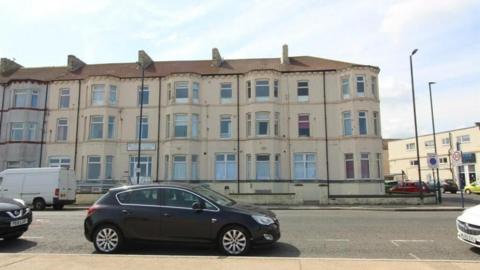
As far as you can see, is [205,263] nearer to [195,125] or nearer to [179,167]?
[179,167]

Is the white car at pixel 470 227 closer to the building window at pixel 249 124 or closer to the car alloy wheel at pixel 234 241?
the car alloy wheel at pixel 234 241

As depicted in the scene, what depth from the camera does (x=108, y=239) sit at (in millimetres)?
9320

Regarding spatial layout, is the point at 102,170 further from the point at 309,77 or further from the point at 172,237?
the point at 172,237

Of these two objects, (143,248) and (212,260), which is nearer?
(212,260)

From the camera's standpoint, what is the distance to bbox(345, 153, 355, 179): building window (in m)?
31.5

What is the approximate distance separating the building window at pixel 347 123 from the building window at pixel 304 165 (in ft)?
10.4

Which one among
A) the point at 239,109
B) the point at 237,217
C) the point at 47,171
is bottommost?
the point at 237,217

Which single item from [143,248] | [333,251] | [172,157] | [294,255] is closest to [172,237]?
[143,248]

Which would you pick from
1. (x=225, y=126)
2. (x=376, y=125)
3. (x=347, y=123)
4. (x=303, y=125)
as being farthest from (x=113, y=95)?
(x=376, y=125)

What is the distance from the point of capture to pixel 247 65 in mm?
36281

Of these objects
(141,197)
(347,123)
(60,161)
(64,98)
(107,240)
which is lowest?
(107,240)

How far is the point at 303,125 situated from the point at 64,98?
20849mm

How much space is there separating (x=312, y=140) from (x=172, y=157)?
11388mm

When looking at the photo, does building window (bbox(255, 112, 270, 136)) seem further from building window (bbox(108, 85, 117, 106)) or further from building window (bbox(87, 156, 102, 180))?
building window (bbox(87, 156, 102, 180))
